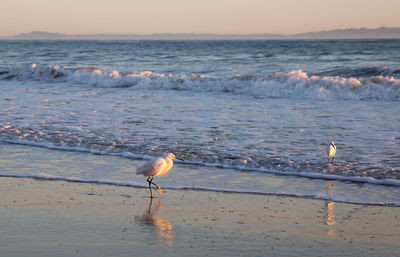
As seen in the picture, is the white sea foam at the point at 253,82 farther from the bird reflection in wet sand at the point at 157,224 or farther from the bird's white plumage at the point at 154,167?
the bird reflection in wet sand at the point at 157,224

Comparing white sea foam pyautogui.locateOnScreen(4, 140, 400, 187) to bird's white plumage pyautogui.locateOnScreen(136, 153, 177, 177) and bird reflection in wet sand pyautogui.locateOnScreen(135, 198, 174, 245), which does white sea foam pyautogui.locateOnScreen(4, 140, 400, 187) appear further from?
bird reflection in wet sand pyautogui.locateOnScreen(135, 198, 174, 245)

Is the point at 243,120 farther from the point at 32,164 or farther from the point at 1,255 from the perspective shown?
the point at 1,255

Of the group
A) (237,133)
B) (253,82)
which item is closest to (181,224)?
(237,133)

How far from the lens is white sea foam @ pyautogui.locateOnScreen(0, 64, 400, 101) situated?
19.6 metres

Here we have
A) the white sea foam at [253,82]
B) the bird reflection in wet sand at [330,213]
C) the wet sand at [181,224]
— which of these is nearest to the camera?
the wet sand at [181,224]

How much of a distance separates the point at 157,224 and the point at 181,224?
243mm

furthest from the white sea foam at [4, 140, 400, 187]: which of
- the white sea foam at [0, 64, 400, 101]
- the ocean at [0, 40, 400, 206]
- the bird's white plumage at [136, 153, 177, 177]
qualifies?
the white sea foam at [0, 64, 400, 101]

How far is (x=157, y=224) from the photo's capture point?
5.79 meters

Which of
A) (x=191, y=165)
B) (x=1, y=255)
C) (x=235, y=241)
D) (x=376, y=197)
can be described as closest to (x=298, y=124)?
(x=191, y=165)

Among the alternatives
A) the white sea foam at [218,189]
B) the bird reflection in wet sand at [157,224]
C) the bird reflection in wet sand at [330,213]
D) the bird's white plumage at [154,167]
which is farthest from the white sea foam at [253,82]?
the bird reflection in wet sand at [157,224]

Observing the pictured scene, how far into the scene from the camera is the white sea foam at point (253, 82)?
773 inches

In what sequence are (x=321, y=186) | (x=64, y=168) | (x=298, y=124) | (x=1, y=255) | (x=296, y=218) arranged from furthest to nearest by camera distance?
(x=298, y=124), (x=64, y=168), (x=321, y=186), (x=296, y=218), (x=1, y=255)

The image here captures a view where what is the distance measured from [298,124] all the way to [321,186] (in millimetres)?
5175

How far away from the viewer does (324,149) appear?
32.3 feet
